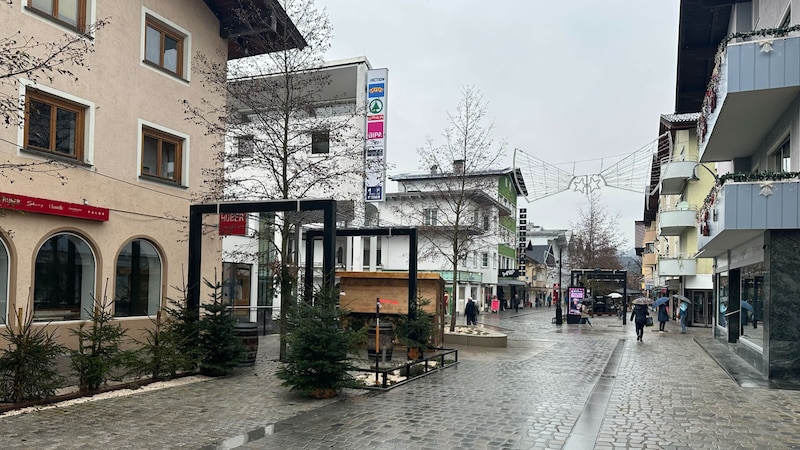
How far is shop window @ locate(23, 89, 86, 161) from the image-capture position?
12585mm

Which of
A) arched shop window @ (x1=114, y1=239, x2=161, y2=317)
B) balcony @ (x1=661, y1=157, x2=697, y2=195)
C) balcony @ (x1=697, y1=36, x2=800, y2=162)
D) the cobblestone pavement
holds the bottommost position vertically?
the cobblestone pavement

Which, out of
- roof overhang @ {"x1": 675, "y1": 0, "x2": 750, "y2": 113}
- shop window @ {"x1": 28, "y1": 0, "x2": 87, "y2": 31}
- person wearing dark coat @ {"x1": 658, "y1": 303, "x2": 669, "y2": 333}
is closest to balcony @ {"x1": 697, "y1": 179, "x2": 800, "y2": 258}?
roof overhang @ {"x1": 675, "y1": 0, "x2": 750, "y2": 113}

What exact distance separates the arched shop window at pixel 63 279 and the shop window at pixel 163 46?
5136 mm

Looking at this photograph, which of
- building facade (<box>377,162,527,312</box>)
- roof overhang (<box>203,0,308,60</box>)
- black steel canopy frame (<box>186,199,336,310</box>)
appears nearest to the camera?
black steel canopy frame (<box>186,199,336,310</box>)

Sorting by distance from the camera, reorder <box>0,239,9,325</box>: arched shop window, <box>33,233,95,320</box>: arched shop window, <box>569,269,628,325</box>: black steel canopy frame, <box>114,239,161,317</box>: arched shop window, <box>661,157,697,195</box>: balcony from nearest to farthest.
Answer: <box>0,239,9,325</box>: arched shop window
<box>33,233,95,320</box>: arched shop window
<box>114,239,161,317</box>: arched shop window
<box>661,157,697,195</box>: balcony
<box>569,269,628,325</box>: black steel canopy frame

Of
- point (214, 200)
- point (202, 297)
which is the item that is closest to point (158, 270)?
point (202, 297)

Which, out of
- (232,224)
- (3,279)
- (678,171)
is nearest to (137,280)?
(232,224)

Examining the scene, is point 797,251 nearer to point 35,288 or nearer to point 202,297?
point 202,297

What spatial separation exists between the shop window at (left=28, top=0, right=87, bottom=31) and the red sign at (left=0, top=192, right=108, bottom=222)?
12.9 feet

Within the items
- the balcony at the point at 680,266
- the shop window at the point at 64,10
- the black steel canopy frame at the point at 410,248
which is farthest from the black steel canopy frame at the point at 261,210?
the balcony at the point at 680,266

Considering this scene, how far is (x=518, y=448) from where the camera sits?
7.02m

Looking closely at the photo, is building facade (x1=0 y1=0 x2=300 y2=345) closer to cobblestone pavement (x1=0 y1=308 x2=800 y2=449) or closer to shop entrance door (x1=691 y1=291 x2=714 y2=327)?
cobblestone pavement (x1=0 y1=308 x2=800 y2=449)

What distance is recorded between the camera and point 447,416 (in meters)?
8.58

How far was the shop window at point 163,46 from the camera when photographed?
51.0ft
